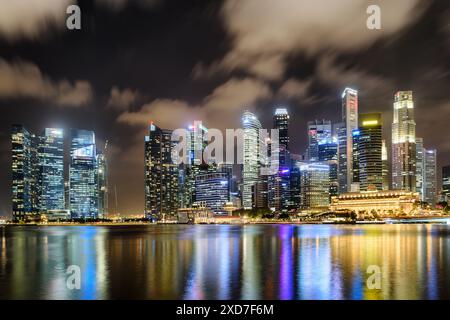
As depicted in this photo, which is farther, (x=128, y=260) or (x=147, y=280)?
(x=128, y=260)

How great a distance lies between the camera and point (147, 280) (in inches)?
1425

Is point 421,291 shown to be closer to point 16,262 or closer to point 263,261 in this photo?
point 263,261

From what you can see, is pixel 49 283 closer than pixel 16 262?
Yes

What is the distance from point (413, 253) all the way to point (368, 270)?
17499 mm

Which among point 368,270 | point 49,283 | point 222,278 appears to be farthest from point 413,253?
point 49,283
